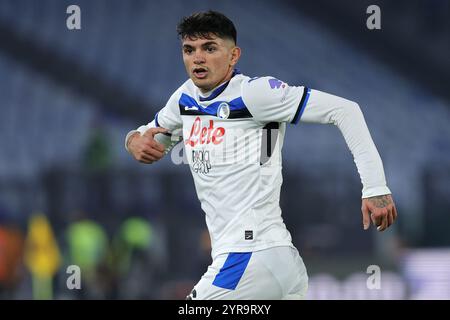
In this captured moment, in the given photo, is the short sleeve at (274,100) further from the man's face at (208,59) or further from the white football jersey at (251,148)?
the man's face at (208,59)

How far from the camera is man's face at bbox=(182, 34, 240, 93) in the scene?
5.08 m

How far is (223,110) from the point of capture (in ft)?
16.7

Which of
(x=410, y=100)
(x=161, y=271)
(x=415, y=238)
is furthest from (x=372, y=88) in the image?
(x=161, y=271)

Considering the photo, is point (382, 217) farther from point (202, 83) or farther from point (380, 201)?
point (202, 83)

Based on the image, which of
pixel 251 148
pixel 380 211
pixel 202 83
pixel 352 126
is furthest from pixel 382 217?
Result: pixel 202 83

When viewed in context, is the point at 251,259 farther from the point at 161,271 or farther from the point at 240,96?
the point at 161,271

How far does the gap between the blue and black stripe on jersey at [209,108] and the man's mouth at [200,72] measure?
0.14 meters

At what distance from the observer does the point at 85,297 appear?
13.2 metres

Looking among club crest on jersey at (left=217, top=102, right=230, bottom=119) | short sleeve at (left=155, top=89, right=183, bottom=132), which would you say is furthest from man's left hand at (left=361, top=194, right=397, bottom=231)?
short sleeve at (left=155, top=89, right=183, bottom=132)

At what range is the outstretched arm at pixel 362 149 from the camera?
4770mm

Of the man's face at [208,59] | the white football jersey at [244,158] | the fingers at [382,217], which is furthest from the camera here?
the man's face at [208,59]

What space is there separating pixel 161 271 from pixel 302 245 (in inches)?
74.3

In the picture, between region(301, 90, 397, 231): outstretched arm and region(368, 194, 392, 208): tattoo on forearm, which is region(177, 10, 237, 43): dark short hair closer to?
region(301, 90, 397, 231): outstretched arm

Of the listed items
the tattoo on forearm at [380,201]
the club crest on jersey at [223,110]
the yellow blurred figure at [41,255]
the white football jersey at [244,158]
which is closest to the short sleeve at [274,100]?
the white football jersey at [244,158]
